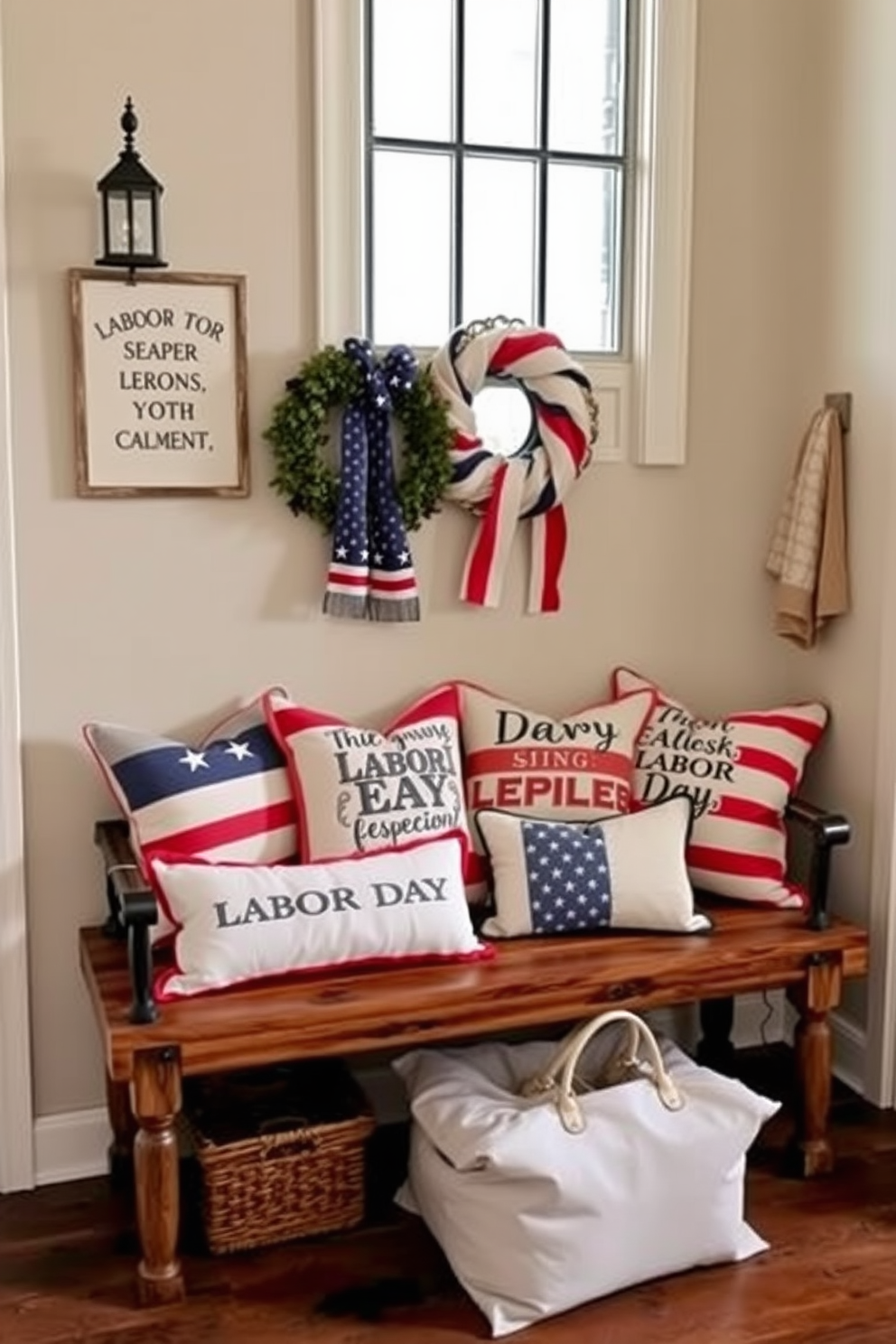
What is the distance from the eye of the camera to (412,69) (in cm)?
288

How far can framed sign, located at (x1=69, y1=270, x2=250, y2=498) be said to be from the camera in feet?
8.58

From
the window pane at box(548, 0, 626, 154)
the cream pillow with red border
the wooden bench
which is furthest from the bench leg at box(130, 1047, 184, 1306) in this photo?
the window pane at box(548, 0, 626, 154)

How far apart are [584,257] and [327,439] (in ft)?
2.49

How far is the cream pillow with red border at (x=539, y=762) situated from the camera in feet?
9.35

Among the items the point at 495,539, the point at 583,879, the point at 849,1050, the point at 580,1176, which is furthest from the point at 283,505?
the point at 849,1050

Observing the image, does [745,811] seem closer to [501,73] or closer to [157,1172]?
[157,1172]

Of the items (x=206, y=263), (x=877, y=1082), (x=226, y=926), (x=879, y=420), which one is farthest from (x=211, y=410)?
(x=877, y=1082)

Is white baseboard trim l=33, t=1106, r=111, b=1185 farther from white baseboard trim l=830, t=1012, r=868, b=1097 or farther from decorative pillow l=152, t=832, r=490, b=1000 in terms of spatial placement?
white baseboard trim l=830, t=1012, r=868, b=1097

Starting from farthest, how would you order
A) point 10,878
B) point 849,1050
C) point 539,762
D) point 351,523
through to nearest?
point 849,1050 → point 539,762 → point 351,523 → point 10,878

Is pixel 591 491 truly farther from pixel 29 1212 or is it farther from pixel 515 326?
pixel 29 1212

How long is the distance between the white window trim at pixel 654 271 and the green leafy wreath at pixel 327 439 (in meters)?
0.10

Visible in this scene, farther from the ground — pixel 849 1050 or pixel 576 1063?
pixel 576 1063

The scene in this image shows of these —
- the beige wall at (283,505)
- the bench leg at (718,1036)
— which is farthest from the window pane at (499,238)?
the bench leg at (718,1036)

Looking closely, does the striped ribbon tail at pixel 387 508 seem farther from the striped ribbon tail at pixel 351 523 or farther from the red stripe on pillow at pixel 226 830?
the red stripe on pillow at pixel 226 830
